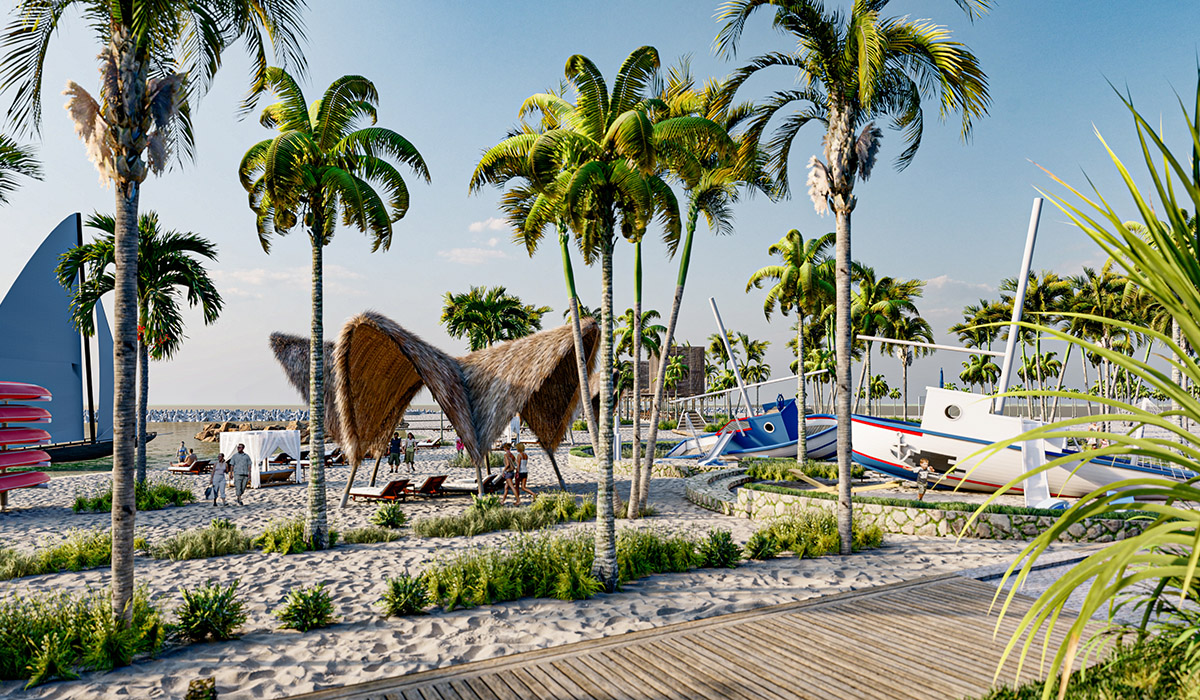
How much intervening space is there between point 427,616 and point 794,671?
13.3 ft

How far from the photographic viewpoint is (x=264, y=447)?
67.0 ft

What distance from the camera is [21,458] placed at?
1538 cm

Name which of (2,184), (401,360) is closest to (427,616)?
(401,360)

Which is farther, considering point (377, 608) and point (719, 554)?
point (719, 554)

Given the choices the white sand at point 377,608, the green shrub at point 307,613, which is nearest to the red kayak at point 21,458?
the white sand at point 377,608

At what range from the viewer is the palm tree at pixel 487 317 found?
36719mm

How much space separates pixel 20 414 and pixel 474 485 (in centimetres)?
1127

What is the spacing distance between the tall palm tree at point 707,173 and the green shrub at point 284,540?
22.2ft

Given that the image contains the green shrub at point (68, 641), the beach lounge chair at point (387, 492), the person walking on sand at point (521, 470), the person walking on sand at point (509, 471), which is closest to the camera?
Result: the green shrub at point (68, 641)

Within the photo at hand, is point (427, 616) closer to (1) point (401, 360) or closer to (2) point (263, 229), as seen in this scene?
(2) point (263, 229)

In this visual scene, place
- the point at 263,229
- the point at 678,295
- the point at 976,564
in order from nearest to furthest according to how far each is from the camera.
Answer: the point at 976,564, the point at 263,229, the point at 678,295

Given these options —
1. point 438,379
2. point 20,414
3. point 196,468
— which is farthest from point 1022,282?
point 196,468

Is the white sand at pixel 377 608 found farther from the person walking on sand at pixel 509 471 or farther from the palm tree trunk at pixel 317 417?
the person walking on sand at pixel 509 471

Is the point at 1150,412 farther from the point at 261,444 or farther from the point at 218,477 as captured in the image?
the point at 261,444
